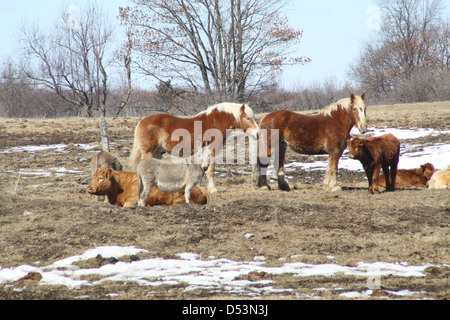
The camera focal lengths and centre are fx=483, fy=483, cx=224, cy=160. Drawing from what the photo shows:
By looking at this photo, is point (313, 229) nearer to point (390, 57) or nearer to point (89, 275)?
point (89, 275)

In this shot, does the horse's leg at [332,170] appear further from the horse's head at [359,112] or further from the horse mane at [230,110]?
the horse mane at [230,110]

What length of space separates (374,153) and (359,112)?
45.2 inches

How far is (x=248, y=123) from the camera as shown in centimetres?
1137

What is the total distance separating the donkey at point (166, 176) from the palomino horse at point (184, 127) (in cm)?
208

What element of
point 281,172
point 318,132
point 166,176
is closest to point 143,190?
point 166,176

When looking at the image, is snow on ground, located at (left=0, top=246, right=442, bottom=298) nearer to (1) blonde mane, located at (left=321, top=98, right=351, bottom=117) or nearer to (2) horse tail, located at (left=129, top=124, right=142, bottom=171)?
(2) horse tail, located at (left=129, top=124, right=142, bottom=171)

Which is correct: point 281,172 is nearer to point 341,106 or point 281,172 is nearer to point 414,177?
point 341,106

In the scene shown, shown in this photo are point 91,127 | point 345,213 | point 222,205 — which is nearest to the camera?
point 345,213

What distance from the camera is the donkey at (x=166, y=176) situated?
8484 millimetres

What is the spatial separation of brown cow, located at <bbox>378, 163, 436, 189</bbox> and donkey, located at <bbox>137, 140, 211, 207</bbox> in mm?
5759

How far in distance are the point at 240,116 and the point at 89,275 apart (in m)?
6.86

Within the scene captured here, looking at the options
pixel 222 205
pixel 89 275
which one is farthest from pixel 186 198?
pixel 89 275

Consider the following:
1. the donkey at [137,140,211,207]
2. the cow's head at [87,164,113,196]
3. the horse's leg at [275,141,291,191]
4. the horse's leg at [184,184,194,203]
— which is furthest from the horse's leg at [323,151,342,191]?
the cow's head at [87,164,113,196]

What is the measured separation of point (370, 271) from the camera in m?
5.21
